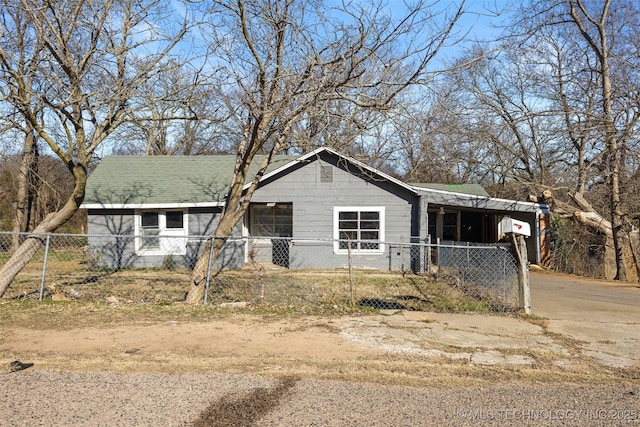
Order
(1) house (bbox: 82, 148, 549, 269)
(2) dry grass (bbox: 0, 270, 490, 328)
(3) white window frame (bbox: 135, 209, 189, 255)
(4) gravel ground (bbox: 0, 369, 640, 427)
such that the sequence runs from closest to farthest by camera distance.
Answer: (4) gravel ground (bbox: 0, 369, 640, 427) < (2) dry grass (bbox: 0, 270, 490, 328) < (1) house (bbox: 82, 148, 549, 269) < (3) white window frame (bbox: 135, 209, 189, 255)

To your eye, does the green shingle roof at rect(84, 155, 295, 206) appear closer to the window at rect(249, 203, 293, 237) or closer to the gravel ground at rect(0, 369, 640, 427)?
the window at rect(249, 203, 293, 237)

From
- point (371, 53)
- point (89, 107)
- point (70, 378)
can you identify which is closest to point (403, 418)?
point (70, 378)

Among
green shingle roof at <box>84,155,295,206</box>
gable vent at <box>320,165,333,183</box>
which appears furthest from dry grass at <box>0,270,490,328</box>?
gable vent at <box>320,165,333,183</box>

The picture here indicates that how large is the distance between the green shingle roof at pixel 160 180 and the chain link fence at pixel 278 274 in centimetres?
145

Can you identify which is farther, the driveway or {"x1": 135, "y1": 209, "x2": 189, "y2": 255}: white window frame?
{"x1": 135, "y1": 209, "x2": 189, "y2": 255}: white window frame

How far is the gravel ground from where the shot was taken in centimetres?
420

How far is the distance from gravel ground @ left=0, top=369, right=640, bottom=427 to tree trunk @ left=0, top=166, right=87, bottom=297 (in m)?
5.26

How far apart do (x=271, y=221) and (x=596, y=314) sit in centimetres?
1168

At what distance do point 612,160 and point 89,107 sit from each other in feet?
51.9

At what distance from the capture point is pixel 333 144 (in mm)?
10758

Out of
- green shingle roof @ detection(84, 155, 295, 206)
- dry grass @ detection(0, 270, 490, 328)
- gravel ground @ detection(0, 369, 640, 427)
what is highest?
green shingle roof @ detection(84, 155, 295, 206)

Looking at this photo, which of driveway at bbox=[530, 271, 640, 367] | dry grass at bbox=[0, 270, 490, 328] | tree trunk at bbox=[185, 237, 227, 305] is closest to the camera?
driveway at bbox=[530, 271, 640, 367]

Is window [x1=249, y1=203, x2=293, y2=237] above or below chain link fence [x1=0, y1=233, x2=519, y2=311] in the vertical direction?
above

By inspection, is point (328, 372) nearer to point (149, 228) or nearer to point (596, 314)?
point (596, 314)
